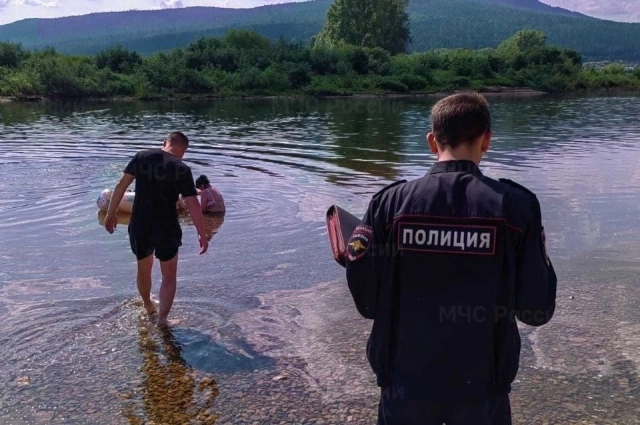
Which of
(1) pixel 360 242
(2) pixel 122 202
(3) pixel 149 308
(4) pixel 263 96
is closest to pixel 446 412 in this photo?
(1) pixel 360 242

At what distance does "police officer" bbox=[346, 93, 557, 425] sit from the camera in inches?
110

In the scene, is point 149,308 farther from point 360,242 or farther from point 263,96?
point 263,96

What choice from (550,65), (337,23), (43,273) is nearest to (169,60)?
(337,23)

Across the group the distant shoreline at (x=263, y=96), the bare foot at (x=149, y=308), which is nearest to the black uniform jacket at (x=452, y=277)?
the bare foot at (x=149, y=308)

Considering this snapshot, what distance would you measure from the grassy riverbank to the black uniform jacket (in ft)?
191

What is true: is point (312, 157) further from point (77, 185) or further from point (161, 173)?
point (161, 173)

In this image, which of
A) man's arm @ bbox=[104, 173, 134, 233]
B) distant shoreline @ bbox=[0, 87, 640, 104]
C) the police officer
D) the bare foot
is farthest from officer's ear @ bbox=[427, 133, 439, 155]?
distant shoreline @ bbox=[0, 87, 640, 104]

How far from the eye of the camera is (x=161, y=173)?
6422 mm

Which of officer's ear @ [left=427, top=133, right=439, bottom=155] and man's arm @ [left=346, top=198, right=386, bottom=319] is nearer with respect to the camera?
man's arm @ [left=346, top=198, right=386, bottom=319]

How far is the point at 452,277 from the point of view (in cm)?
287

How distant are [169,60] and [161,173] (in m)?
65.3

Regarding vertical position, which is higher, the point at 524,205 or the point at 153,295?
the point at 524,205

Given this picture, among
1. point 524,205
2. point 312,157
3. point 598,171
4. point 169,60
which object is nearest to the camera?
point 524,205

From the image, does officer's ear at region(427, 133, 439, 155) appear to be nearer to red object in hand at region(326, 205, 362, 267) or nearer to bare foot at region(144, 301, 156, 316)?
red object in hand at region(326, 205, 362, 267)
